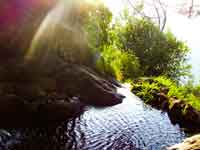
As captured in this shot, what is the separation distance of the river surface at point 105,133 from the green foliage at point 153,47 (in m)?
13.4

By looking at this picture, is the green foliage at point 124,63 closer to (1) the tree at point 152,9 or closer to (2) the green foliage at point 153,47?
(2) the green foliage at point 153,47

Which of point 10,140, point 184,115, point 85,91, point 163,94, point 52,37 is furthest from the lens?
point 52,37

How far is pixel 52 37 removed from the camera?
587 inches

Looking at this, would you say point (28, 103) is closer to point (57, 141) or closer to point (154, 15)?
point (57, 141)

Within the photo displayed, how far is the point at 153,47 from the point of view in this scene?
25234 millimetres

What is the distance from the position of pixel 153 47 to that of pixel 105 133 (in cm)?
1671

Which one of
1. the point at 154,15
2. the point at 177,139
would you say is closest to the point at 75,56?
the point at 177,139

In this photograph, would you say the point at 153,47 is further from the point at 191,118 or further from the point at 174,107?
the point at 191,118

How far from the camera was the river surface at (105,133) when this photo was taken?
330 inches

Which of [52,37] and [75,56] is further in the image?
[75,56]

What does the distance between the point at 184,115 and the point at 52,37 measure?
689 cm

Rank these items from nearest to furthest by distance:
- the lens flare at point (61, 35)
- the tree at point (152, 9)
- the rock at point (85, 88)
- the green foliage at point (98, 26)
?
1. the rock at point (85, 88)
2. the lens flare at point (61, 35)
3. the green foliage at point (98, 26)
4. the tree at point (152, 9)

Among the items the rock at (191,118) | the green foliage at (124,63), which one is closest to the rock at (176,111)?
the rock at (191,118)

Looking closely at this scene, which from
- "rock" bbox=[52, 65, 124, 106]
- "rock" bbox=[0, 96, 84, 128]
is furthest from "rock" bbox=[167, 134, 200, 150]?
"rock" bbox=[52, 65, 124, 106]
